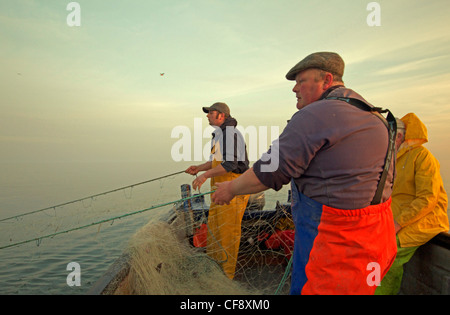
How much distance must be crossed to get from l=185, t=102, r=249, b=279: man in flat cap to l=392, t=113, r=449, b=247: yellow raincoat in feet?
6.96

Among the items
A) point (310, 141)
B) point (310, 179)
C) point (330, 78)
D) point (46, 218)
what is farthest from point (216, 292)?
point (46, 218)

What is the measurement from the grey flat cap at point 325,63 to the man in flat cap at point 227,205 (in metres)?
2.35

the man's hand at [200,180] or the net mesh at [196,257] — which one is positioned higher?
the man's hand at [200,180]

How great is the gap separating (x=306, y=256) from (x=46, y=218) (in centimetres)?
1273

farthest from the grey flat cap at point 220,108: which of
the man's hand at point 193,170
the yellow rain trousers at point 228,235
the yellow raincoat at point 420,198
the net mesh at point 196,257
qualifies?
the yellow raincoat at point 420,198

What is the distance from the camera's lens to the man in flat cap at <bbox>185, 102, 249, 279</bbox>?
4168 mm

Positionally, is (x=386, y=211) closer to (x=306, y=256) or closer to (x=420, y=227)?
(x=306, y=256)

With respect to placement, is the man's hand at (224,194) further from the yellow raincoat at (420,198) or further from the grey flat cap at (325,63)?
the yellow raincoat at (420,198)

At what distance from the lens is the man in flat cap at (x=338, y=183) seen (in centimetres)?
161

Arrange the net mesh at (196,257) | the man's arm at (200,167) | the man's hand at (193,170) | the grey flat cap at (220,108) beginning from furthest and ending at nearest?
the man's hand at (193,170) < the man's arm at (200,167) < the grey flat cap at (220,108) < the net mesh at (196,257)

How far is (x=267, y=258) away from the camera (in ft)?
16.5

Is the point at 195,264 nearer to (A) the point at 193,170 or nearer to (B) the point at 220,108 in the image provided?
(A) the point at 193,170

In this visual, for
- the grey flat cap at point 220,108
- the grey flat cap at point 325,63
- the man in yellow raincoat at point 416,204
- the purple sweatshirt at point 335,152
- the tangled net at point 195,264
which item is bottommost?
the tangled net at point 195,264

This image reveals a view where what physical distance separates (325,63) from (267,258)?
3.98 meters
